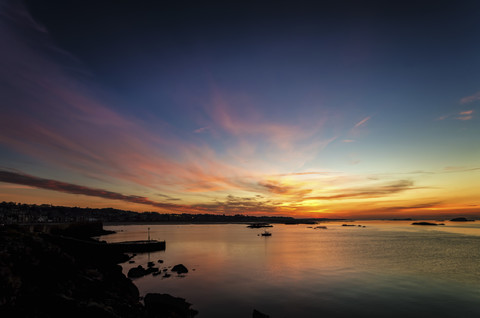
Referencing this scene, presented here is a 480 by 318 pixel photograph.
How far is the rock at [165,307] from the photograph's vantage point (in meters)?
21.6

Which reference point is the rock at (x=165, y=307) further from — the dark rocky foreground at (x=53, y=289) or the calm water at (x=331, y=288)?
the calm water at (x=331, y=288)

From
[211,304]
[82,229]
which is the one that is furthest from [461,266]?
[82,229]

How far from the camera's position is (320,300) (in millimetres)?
30672

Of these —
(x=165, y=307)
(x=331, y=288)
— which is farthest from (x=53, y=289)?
(x=331, y=288)

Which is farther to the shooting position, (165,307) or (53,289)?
(165,307)

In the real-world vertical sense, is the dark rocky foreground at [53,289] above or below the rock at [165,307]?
above

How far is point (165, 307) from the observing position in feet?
75.6

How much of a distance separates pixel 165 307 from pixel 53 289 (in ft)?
Result: 31.5

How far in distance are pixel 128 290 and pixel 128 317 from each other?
40.7 ft

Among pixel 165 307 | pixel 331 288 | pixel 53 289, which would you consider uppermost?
pixel 53 289

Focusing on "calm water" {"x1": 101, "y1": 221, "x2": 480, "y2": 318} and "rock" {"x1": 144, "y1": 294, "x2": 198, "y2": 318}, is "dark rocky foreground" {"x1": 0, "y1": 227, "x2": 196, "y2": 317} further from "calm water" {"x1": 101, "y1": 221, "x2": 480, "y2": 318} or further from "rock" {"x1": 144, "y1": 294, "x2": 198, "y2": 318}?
"calm water" {"x1": 101, "y1": 221, "x2": 480, "y2": 318}

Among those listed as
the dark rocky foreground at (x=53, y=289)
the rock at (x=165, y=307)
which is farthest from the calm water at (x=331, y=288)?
the dark rocky foreground at (x=53, y=289)

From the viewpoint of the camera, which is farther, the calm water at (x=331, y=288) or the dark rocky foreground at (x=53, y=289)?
the calm water at (x=331, y=288)

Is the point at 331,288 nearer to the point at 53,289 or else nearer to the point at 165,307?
the point at 165,307
